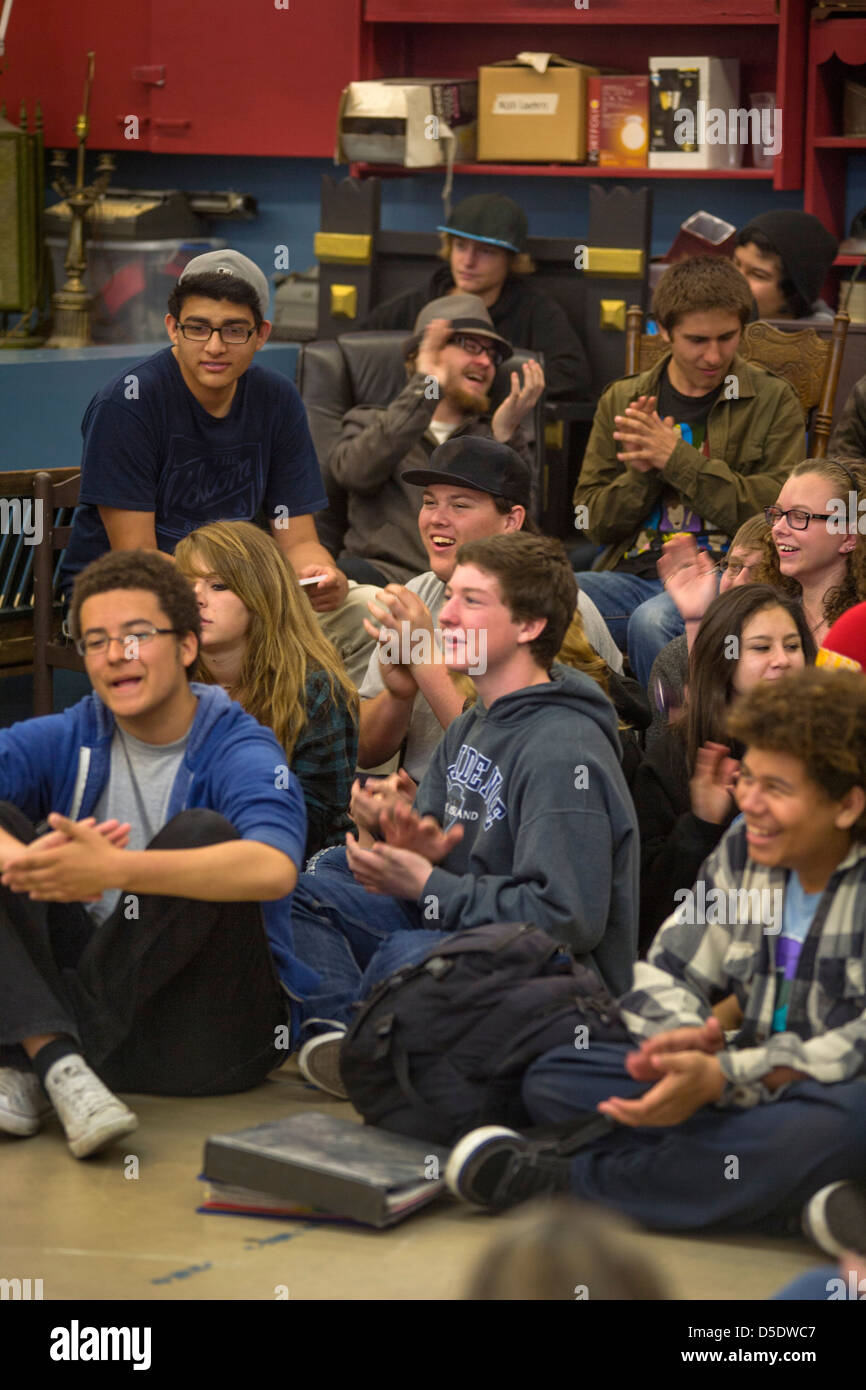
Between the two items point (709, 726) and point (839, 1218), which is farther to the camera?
point (709, 726)

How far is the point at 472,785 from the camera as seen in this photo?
8.50 feet

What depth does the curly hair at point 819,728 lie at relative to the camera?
6.89 ft

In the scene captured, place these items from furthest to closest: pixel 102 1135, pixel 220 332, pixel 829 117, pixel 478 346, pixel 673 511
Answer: pixel 829 117, pixel 478 346, pixel 673 511, pixel 220 332, pixel 102 1135

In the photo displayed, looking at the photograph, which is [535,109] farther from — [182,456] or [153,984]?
[153,984]

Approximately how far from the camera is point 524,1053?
7.41 feet

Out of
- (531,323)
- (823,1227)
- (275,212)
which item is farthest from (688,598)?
(275,212)

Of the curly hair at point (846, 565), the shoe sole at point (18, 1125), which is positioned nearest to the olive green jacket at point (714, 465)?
the curly hair at point (846, 565)

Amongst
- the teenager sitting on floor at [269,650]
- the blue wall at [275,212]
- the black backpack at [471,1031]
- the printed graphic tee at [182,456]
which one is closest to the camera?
the black backpack at [471,1031]

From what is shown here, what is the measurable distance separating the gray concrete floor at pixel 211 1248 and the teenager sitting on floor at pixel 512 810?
385 millimetres

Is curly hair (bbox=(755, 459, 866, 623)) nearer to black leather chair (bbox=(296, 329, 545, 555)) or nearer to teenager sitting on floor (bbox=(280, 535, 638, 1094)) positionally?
teenager sitting on floor (bbox=(280, 535, 638, 1094))

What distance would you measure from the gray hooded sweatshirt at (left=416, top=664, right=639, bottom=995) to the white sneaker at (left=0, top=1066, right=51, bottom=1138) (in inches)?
22.9

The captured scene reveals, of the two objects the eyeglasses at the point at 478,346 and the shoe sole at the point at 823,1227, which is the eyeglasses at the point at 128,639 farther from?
the eyeglasses at the point at 478,346

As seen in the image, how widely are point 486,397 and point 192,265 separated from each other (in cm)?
114

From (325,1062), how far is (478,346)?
233 cm
